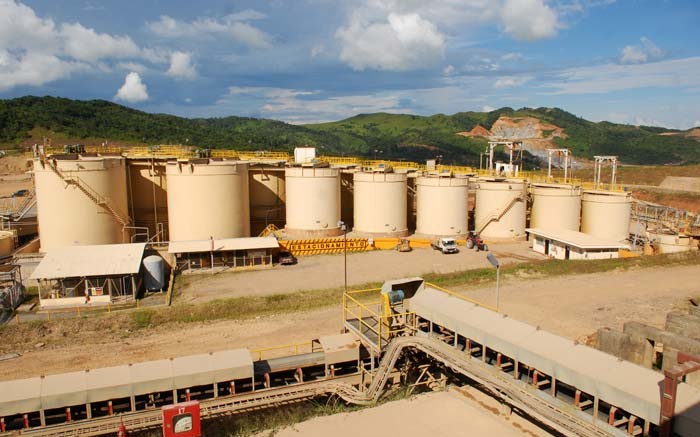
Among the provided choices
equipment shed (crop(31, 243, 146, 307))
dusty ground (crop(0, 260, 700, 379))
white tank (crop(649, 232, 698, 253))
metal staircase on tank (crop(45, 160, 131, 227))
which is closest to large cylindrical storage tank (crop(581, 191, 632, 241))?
white tank (crop(649, 232, 698, 253))

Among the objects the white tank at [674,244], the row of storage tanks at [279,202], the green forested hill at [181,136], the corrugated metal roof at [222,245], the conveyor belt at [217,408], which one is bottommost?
the conveyor belt at [217,408]

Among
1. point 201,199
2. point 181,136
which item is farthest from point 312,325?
point 181,136

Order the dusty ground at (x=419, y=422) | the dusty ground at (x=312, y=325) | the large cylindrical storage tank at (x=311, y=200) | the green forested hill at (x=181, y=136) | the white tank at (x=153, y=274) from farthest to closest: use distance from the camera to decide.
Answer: the green forested hill at (x=181, y=136) → the large cylindrical storage tank at (x=311, y=200) → the white tank at (x=153, y=274) → the dusty ground at (x=312, y=325) → the dusty ground at (x=419, y=422)

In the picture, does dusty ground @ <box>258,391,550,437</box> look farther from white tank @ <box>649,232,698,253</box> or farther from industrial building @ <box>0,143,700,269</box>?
white tank @ <box>649,232,698,253</box>

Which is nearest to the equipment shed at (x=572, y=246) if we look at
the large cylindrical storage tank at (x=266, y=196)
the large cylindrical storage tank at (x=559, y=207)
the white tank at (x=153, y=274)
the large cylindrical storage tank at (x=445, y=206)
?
the large cylindrical storage tank at (x=559, y=207)

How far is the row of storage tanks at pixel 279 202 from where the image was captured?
1387 inches

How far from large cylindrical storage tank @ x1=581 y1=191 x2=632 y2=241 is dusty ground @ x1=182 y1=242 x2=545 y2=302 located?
7616 millimetres

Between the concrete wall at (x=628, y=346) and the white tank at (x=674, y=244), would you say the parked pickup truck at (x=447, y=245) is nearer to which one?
the white tank at (x=674, y=244)

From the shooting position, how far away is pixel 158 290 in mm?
30953

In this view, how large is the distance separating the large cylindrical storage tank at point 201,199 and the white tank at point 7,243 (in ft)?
36.3

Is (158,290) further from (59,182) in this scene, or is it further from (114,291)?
(59,182)

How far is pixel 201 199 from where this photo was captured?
38.3m

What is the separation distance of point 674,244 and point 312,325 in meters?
34.1

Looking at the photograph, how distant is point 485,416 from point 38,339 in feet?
67.6
